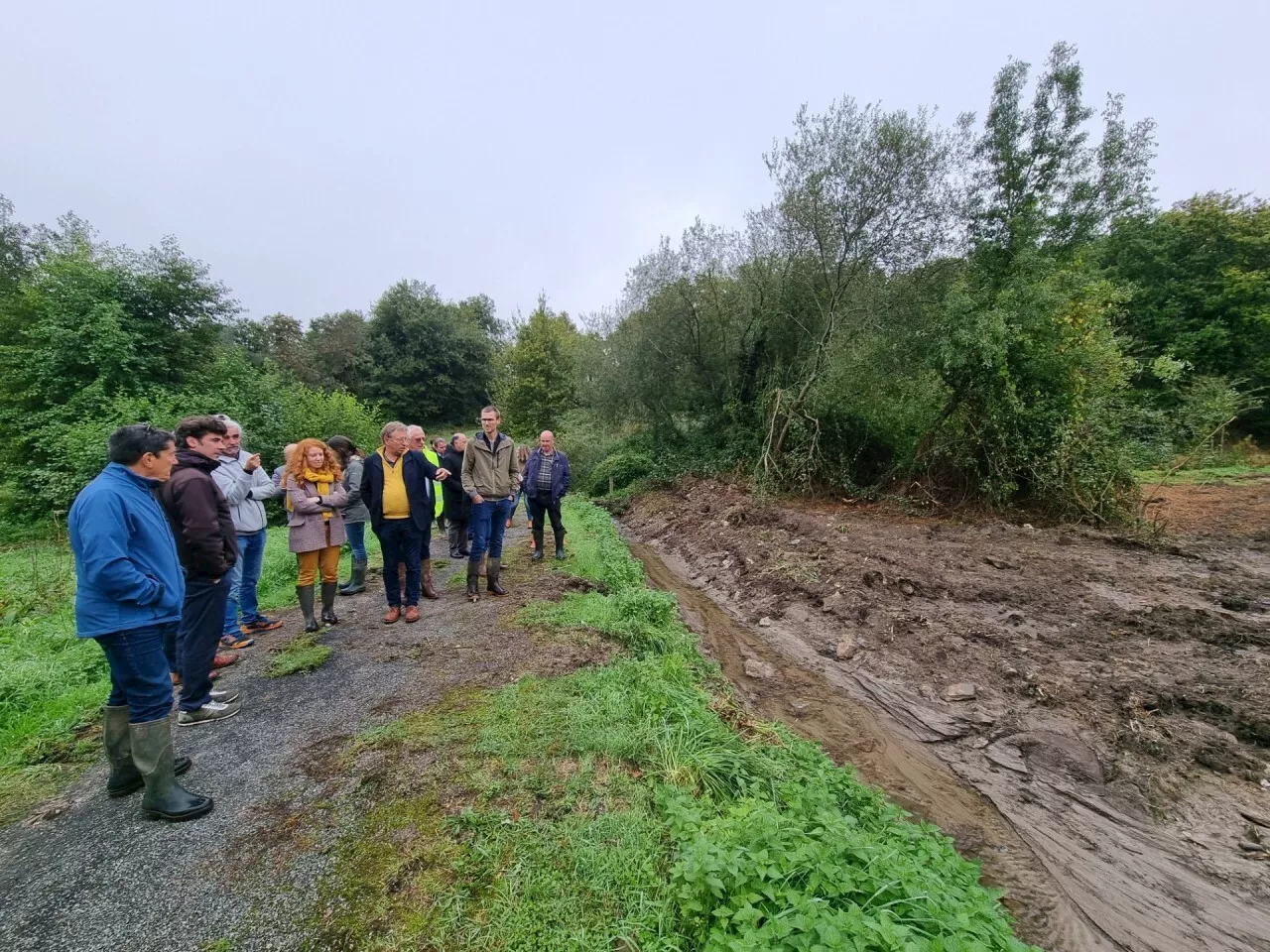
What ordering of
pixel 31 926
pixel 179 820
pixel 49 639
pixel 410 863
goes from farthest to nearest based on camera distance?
pixel 49 639, pixel 179 820, pixel 410 863, pixel 31 926

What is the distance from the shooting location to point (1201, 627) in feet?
A: 18.1

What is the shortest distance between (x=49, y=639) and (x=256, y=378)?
1154 cm

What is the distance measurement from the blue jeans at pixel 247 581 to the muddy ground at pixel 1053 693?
17.0 ft

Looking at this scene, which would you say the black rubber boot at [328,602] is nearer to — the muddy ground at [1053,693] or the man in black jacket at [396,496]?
the man in black jacket at [396,496]

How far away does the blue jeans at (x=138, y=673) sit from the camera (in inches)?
102

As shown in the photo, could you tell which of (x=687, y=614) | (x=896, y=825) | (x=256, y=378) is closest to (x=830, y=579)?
(x=687, y=614)

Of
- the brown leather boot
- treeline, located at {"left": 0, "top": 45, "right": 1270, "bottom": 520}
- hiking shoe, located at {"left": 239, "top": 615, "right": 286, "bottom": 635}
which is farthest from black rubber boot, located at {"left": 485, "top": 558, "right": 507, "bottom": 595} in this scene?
treeline, located at {"left": 0, "top": 45, "right": 1270, "bottom": 520}

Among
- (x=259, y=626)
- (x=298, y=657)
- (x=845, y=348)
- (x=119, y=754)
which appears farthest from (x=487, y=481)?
(x=845, y=348)

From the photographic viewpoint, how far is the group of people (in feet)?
8.46

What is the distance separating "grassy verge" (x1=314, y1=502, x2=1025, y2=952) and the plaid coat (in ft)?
7.31

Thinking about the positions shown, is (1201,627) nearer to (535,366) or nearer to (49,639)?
(49,639)

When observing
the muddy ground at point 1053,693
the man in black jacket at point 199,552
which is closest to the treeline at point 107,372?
the man in black jacket at point 199,552

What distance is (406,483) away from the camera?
5.18 m

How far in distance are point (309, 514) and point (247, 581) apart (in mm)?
1309
